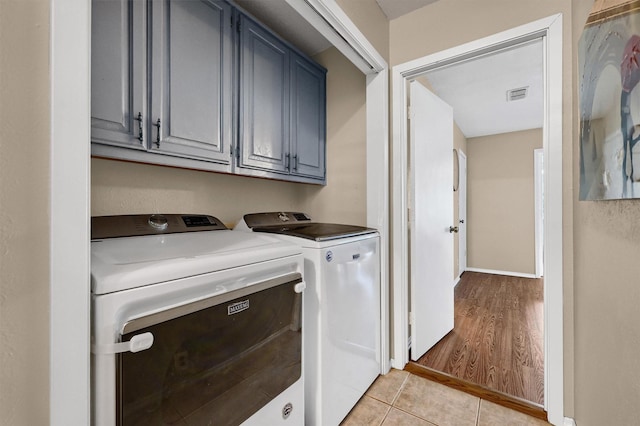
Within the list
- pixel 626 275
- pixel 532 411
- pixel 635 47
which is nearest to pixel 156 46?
pixel 635 47

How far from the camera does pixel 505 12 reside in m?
1.54

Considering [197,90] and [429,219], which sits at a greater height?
[197,90]

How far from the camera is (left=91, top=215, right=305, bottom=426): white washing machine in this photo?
2.13ft

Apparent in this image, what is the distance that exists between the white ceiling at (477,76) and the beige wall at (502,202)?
0.99ft

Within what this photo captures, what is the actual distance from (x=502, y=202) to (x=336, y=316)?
4506mm

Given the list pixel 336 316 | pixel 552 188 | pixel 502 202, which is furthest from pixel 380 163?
pixel 502 202

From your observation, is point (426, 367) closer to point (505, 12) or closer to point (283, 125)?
point (283, 125)

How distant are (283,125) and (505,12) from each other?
4.73 feet

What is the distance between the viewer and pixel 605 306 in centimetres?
94

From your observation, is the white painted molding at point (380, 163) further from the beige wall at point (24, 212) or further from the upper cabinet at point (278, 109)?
the beige wall at point (24, 212)

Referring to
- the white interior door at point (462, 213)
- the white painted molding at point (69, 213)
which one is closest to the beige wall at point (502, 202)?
the white interior door at point (462, 213)

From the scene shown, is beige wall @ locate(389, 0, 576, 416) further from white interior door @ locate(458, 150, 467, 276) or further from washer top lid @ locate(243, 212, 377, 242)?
white interior door @ locate(458, 150, 467, 276)

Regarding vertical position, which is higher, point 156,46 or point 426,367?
point 156,46

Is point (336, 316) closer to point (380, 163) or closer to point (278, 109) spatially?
point (380, 163)
